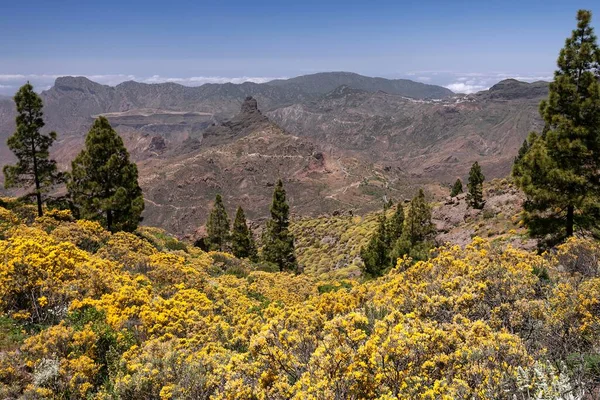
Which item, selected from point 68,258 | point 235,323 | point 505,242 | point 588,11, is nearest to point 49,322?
point 68,258

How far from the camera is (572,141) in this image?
19.4 metres

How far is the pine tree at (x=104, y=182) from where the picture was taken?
28641 millimetres

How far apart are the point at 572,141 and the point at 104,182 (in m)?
30.2

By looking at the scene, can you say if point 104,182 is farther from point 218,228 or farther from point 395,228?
point 218,228

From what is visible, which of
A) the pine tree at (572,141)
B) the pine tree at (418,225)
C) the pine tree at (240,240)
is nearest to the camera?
the pine tree at (572,141)

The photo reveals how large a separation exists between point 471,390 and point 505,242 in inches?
845

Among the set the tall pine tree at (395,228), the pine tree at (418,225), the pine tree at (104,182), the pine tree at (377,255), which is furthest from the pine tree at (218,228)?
the pine tree at (418,225)

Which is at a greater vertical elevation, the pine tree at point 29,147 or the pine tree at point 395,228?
the pine tree at point 29,147

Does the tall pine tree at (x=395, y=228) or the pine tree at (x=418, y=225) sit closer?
the pine tree at (x=418, y=225)

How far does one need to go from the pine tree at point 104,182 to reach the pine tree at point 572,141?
27.0m

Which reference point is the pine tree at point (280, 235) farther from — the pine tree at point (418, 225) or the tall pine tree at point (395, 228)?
the pine tree at point (418, 225)

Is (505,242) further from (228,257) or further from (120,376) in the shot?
(120,376)

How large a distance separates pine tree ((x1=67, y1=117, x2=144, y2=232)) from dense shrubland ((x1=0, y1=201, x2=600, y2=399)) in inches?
625

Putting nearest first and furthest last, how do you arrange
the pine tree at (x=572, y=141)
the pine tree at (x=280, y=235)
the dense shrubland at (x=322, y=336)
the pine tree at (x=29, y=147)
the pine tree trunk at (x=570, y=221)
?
the dense shrubland at (x=322, y=336), the pine tree at (x=572, y=141), the pine tree trunk at (x=570, y=221), the pine tree at (x=29, y=147), the pine tree at (x=280, y=235)
